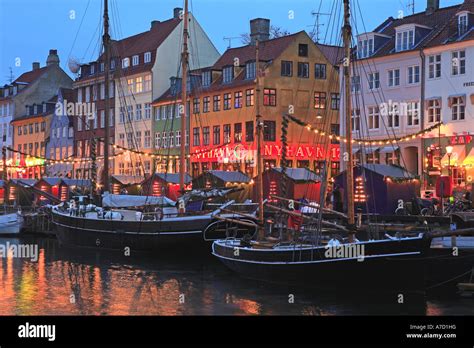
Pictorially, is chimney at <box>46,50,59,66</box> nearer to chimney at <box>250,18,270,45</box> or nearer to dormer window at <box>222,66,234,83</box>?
chimney at <box>250,18,270,45</box>

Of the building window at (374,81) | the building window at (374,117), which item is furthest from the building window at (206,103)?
the building window at (374,117)

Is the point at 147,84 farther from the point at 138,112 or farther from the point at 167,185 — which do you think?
the point at 167,185

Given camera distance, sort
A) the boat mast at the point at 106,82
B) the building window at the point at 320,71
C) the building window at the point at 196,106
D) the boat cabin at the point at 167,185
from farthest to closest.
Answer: the building window at the point at 196,106
the building window at the point at 320,71
the boat cabin at the point at 167,185
the boat mast at the point at 106,82

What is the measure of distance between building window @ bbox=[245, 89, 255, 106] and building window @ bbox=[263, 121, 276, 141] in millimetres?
2141

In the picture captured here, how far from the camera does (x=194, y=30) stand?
223ft

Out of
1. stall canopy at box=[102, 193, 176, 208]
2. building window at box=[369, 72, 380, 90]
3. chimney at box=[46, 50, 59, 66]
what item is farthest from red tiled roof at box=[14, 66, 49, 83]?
stall canopy at box=[102, 193, 176, 208]

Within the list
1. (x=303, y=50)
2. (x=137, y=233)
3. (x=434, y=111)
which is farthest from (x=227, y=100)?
(x=137, y=233)

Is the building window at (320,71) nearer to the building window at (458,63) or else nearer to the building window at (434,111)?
the building window at (434,111)

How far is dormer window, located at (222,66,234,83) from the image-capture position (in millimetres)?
63812

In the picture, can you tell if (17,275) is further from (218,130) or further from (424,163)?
(218,130)

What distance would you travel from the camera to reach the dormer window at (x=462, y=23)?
4600 centimetres

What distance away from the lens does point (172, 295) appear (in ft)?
82.1

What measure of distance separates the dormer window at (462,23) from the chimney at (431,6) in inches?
217
